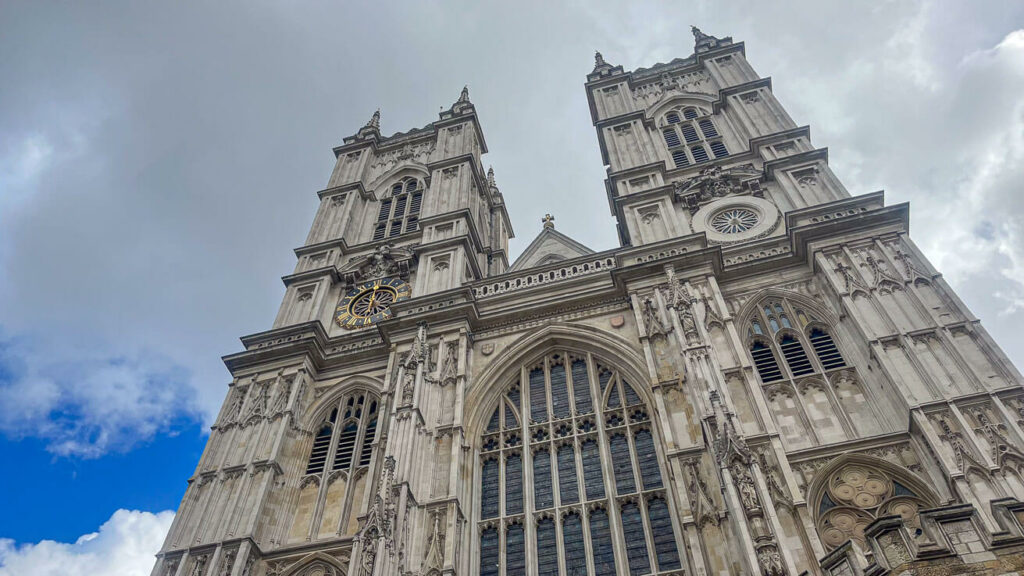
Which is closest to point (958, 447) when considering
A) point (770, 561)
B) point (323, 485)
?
point (770, 561)

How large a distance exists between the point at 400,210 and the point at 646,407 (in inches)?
641

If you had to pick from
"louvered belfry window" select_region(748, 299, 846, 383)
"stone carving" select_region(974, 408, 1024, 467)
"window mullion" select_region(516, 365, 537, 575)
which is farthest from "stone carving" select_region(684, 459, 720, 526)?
"stone carving" select_region(974, 408, 1024, 467)

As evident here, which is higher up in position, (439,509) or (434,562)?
(439,509)

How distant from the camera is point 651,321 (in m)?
18.5

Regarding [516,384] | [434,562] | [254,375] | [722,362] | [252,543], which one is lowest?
[434,562]

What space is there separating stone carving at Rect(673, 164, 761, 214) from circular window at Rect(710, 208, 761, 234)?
2.99 ft

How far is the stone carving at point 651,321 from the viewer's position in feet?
59.3

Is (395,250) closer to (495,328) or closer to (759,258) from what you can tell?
(495,328)

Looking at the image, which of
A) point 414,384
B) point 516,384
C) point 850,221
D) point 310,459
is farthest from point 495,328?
point 850,221

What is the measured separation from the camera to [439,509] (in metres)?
15.6

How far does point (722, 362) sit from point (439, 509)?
717cm

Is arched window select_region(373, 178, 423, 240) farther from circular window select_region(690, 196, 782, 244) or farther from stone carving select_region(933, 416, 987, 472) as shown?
stone carving select_region(933, 416, 987, 472)

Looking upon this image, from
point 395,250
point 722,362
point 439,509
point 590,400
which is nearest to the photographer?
point 439,509

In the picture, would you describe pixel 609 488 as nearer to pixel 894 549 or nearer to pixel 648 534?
pixel 648 534
